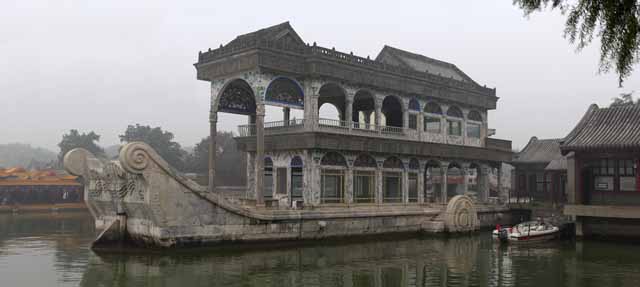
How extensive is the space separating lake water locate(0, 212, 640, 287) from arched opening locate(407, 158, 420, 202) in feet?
18.9

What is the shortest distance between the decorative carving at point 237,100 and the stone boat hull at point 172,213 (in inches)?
272

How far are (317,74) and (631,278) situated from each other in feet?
48.2

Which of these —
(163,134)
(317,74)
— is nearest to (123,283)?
(317,74)

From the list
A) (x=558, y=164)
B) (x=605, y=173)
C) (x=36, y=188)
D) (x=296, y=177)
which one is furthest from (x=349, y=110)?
(x=36, y=188)

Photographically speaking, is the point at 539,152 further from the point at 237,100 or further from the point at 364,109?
the point at 237,100

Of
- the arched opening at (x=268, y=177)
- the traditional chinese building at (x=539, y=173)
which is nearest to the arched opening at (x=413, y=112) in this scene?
the arched opening at (x=268, y=177)

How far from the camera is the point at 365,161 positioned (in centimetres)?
2892

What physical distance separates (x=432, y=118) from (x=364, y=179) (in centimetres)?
658

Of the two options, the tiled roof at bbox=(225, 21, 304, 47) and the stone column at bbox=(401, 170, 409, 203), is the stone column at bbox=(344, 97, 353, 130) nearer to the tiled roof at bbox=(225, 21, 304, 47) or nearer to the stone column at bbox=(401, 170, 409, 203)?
the tiled roof at bbox=(225, 21, 304, 47)

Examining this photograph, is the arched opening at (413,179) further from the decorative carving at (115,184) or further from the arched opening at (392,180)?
the decorative carving at (115,184)

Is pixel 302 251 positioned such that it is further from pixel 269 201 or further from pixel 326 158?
pixel 326 158

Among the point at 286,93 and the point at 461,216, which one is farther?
the point at 461,216

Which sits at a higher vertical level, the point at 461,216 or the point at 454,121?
the point at 454,121

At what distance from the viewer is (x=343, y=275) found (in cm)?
1786
